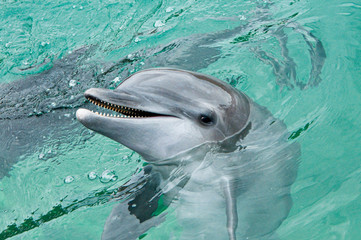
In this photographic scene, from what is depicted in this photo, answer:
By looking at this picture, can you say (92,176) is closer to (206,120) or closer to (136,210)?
(136,210)

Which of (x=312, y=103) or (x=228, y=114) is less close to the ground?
(x=228, y=114)

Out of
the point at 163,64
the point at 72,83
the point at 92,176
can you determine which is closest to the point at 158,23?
the point at 163,64

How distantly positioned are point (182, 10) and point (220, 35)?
1345 mm

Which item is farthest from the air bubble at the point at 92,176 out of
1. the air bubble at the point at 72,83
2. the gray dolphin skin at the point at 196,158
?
the air bubble at the point at 72,83

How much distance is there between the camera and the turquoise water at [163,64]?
16.6 ft

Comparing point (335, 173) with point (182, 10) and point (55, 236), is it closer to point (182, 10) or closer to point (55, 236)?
point (55, 236)

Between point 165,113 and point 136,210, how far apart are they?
1219 millimetres

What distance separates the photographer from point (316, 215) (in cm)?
492

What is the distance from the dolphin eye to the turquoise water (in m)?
1.26

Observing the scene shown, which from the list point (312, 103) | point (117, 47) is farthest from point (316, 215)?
point (117, 47)

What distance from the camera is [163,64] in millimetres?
7359

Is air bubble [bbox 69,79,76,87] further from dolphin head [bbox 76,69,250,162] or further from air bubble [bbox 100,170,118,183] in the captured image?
dolphin head [bbox 76,69,250,162]

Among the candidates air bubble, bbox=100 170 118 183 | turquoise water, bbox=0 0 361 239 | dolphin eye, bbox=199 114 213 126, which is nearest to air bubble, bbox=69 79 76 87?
turquoise water, bbox=0 0 361 239

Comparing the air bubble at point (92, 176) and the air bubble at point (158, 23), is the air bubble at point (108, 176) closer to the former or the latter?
the air bubble at point (92, 176)
